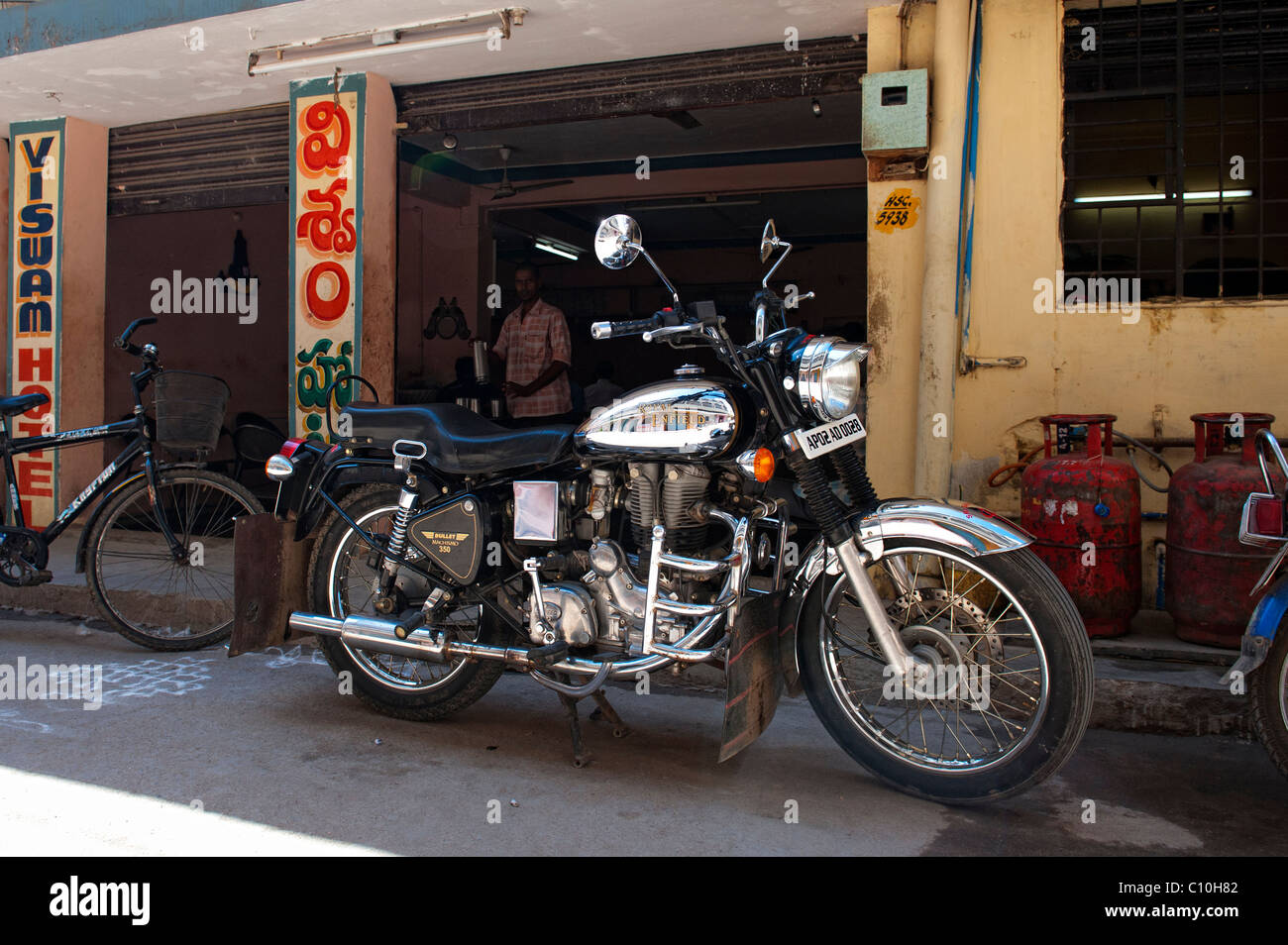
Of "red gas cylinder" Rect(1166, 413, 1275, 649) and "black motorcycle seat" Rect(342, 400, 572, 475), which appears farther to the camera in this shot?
"red gas cylinder" Rect(1166, 413, 1275, 649)

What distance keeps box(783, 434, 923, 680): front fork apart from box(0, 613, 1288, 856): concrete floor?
18.7 inches

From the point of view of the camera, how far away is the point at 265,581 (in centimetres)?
413

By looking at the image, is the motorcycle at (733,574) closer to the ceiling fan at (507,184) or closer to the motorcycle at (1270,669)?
the motorcycle at (1270,669)

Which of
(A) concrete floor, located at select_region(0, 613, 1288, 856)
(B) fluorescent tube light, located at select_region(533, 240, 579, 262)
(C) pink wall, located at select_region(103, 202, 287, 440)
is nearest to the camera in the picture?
(A) concrete floor, located at select_region(0, 613, 1288, 856)

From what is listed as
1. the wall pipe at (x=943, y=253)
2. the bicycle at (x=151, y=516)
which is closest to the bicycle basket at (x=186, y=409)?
the bicycle at (x=151, y=516)

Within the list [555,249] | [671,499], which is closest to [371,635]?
[671,499]

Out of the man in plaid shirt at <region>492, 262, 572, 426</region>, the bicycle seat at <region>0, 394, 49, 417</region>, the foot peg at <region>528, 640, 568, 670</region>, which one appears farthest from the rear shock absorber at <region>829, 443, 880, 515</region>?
the man in plaid shirt at <region>492, 262, 572, 426</region>

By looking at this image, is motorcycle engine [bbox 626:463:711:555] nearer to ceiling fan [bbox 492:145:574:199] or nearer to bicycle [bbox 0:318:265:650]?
bicycle [bbox 0:318:265:650]

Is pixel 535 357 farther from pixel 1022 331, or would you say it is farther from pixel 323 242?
pixel 1022 331

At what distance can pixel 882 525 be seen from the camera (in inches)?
125

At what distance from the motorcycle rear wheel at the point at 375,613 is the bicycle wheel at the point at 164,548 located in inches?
33.5

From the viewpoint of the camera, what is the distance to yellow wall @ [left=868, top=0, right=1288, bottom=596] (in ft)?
17.1
